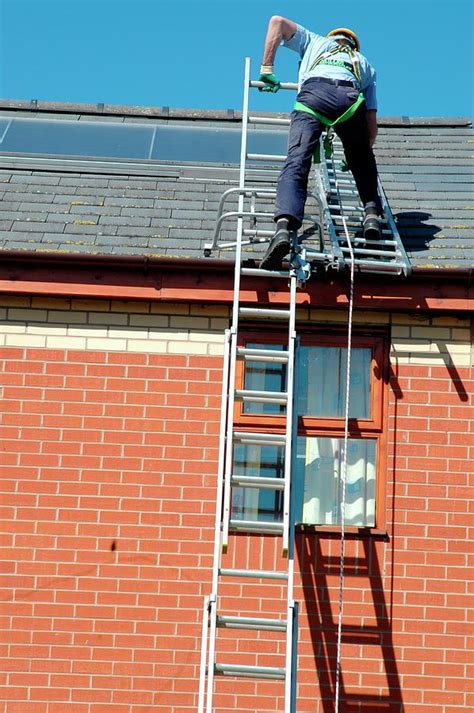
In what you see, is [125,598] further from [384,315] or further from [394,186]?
[394,186]

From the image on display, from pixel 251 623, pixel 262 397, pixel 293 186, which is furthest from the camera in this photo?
pixel 293 186

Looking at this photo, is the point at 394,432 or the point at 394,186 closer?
the point at 394,432

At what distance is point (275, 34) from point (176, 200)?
1.59 metres

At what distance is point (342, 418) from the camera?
8.68 meters

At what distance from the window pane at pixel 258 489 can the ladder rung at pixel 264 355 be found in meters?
0.93

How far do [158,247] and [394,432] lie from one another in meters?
2.26

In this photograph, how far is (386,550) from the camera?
8359mm

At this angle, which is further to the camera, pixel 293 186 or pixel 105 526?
pixel 105 526

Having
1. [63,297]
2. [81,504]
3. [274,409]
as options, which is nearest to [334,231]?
[274,409]

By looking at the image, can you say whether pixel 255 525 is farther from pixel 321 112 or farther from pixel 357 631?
pixel 321 112

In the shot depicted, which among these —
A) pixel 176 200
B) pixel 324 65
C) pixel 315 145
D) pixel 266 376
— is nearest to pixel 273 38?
pixel 324 65

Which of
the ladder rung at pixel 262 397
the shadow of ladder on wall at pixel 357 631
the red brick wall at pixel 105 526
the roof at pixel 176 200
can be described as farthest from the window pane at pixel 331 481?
the roof at pixel 176 200

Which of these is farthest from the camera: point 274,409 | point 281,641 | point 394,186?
point 394,186

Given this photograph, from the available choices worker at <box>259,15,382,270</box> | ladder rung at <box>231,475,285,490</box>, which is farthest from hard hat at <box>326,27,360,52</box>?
ladder rung at <box>231,475,285,490</box>
